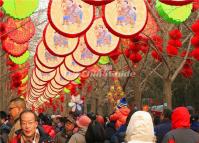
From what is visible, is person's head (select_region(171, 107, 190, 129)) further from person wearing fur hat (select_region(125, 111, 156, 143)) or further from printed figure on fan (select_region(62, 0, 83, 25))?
printed figure on fan (select_region(62, 0, 83, 25))

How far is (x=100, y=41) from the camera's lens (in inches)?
615

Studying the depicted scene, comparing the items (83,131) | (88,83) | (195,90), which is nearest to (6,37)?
(83,131)

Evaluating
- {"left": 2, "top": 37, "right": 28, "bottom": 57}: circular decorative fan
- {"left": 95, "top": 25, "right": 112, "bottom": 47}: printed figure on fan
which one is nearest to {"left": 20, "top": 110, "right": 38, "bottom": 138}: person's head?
{"left": 95, "top": 25, "right": 112, "bottom": 47}: printed figure on fan

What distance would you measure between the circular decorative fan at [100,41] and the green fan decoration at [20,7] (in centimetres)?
266

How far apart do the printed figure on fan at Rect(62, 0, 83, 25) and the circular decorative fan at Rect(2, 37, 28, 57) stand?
3.98 m

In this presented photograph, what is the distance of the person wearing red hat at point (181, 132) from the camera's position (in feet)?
23.1

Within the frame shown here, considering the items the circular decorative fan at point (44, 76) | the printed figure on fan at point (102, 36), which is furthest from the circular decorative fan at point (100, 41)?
the circular decorative fan at point (44, 76)

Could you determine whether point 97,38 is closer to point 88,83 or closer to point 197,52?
Result: point 197,52

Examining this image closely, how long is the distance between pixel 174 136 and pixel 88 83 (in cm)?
4640

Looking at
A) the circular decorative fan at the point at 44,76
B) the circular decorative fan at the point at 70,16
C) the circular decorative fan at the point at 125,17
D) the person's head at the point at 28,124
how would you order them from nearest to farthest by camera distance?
the person's head at the point at 28,124 → the circular decorative fan at the point at 125,17 → the circular decorative fan at the point at 70,16 → the circular decorative fan at the point at 44,76

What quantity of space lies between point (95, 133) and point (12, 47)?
32.1 feet

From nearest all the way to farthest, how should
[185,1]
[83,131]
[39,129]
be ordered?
1. [39,129]
2. [83,131]
3. [185,1]

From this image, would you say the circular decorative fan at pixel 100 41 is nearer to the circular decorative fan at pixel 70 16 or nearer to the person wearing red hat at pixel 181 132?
the circular decorative fan at pixel 70 16

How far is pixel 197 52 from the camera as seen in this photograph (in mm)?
14469
